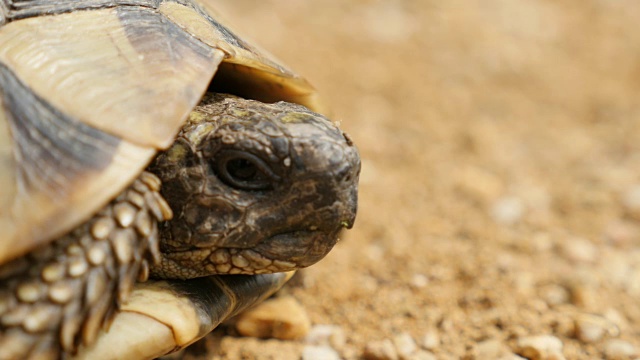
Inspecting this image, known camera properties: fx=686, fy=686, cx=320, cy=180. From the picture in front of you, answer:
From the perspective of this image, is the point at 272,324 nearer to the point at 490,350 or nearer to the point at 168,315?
the point at 168,315

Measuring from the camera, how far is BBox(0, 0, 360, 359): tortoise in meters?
1.56

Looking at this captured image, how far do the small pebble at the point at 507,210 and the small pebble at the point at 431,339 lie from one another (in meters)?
1.18

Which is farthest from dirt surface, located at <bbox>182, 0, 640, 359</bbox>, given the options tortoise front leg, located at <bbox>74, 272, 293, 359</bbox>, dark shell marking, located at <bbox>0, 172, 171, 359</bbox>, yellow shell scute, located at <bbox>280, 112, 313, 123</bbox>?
yellow shell scute, located at <bbox>280, 112, 313, 123</bbox>

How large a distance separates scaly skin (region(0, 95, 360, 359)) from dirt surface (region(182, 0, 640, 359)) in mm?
429

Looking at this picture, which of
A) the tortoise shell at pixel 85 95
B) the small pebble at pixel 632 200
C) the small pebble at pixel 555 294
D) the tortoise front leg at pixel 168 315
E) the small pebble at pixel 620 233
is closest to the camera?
the tortoise shell at pixel 85 95

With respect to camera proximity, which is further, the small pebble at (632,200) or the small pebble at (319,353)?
the small pebble at (632,200)

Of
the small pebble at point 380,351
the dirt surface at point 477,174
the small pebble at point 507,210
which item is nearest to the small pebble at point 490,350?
the dirt surface at point 477,174

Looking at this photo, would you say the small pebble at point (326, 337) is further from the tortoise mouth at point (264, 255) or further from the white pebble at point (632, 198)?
the white pebble at point (632, 198)

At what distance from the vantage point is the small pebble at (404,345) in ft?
6.95

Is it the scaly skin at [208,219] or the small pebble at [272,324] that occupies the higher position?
the scaly skin at [208,219]

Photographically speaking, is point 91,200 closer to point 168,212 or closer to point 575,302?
point 168,212

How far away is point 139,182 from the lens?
170cm

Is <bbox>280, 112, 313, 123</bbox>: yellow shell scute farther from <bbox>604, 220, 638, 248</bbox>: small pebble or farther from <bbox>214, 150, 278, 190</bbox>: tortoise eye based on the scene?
<bbox>604, 220, 638, 248</bbox>: small pebble

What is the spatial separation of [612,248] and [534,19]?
3.75 m
